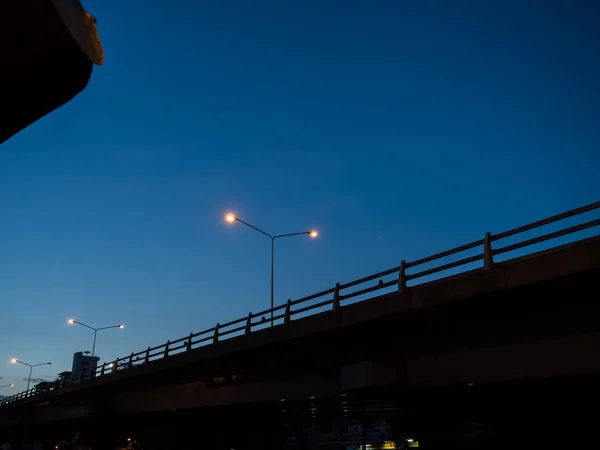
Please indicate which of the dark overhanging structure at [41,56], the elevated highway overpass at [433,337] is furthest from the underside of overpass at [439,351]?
the dark overhanging structure at [41,56]

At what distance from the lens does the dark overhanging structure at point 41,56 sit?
410cm

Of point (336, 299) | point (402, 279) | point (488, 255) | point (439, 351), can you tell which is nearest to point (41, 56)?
point (488, 255)

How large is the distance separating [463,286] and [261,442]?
36.8 metres

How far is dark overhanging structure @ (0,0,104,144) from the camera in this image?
410cm

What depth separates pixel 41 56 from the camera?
434 centimetres

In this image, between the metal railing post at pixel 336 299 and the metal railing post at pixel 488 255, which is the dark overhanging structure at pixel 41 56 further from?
the metal railing post at pixel 336 299

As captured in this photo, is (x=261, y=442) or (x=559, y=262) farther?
(x=261, y=442)

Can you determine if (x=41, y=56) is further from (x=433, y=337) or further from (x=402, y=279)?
(x=433, y=337)

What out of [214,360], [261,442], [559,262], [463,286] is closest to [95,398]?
[261,442]

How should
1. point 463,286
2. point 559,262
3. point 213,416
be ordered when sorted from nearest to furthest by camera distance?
point 559,262 → point 463,286 → point 213,416

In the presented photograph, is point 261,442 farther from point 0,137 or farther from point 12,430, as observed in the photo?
point 0,137

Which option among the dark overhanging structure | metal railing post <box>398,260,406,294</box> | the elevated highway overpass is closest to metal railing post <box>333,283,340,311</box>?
the elevated highway overpass

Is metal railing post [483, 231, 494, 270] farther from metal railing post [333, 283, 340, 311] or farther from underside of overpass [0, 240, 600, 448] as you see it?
metal railing post [333, 283, 340, 311]

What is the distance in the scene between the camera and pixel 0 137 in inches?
199
